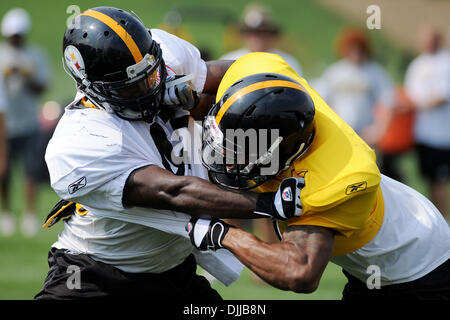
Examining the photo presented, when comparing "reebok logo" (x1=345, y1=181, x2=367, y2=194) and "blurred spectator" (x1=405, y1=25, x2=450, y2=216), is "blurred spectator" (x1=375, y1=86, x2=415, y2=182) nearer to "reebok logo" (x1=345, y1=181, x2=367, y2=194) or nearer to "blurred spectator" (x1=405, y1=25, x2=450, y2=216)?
"blurred spectator" (x1=405, y1=25, x2=450, y2=216)

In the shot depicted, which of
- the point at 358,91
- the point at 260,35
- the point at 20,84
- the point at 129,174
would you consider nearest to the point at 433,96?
the point at 358,91

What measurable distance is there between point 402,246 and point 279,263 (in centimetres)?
71

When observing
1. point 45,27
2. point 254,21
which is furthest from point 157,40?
point 45,27

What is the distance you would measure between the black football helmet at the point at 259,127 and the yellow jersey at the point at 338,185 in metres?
0.08

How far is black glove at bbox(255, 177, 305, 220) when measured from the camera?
9.51 ft

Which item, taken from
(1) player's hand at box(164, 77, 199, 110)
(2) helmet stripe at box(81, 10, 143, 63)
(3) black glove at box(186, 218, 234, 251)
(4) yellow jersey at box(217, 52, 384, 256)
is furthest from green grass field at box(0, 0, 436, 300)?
(4) yellow jersey at box(217, 52, 384, 256)

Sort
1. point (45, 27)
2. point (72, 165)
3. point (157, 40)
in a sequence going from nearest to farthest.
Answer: point (72, 165) < point (157, 40) < point (45, 27)

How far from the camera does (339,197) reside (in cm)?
287

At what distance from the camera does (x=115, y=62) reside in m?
3.22

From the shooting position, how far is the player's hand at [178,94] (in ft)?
11.3

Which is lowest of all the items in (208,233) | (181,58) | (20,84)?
(20,84)

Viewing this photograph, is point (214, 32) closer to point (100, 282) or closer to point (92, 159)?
point (100, 282)

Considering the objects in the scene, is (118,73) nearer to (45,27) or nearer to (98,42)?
(98,42)

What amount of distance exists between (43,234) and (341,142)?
576 centimetres
